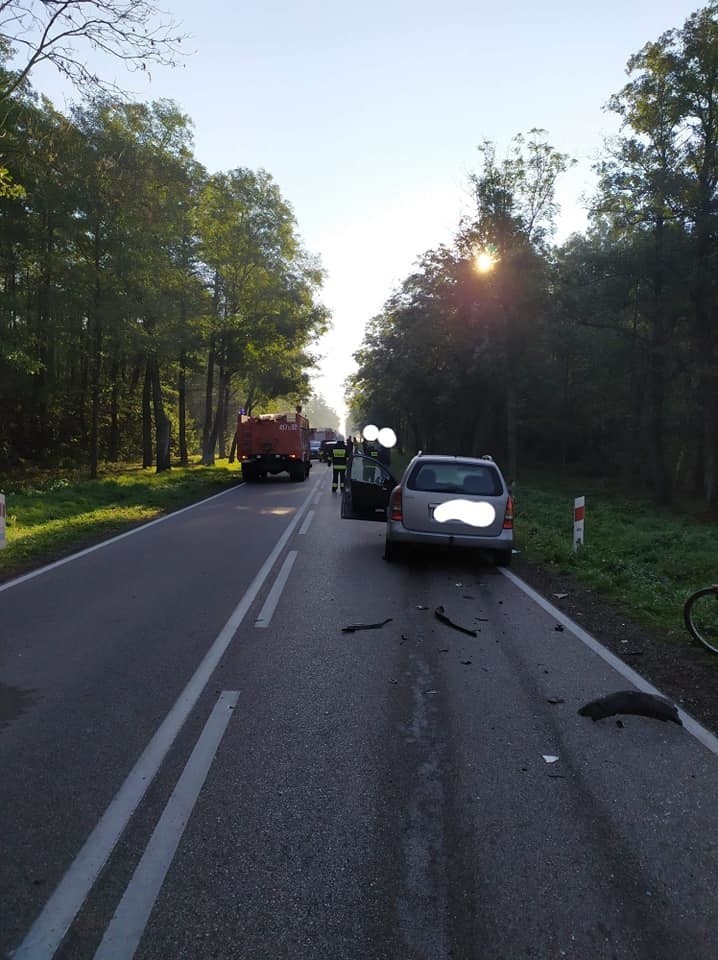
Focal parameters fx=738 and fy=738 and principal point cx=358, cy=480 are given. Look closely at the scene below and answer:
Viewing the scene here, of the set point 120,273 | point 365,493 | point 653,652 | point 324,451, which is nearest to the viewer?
point 653,652

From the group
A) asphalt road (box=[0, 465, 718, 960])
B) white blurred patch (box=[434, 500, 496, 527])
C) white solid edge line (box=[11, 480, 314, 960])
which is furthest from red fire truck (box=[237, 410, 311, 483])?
white solid edge line (box=[11, 480, 314, 960])

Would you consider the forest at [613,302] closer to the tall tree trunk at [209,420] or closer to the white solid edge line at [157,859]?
the tall tree trunk at [209,420]

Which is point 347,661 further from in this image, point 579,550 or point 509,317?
point 509,317

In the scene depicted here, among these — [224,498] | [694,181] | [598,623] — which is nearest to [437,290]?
[694,181]

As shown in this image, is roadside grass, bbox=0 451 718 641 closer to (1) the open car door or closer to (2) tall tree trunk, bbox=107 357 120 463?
(1) the open car door

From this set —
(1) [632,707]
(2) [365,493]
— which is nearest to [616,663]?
(1) [632,707]

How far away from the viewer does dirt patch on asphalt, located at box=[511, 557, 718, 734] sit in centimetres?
554

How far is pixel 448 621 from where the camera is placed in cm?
771

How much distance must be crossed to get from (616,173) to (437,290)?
1009cm

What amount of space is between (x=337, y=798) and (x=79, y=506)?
54.6 ft

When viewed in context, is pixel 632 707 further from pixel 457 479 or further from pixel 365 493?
pixel 365 493

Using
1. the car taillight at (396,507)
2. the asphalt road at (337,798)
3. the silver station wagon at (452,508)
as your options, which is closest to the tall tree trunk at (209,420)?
the car taillight at (396,507)

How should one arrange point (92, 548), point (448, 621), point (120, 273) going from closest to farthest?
point (448, 621) < point (92, 548) < point (120, 273)

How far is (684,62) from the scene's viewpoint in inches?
902
